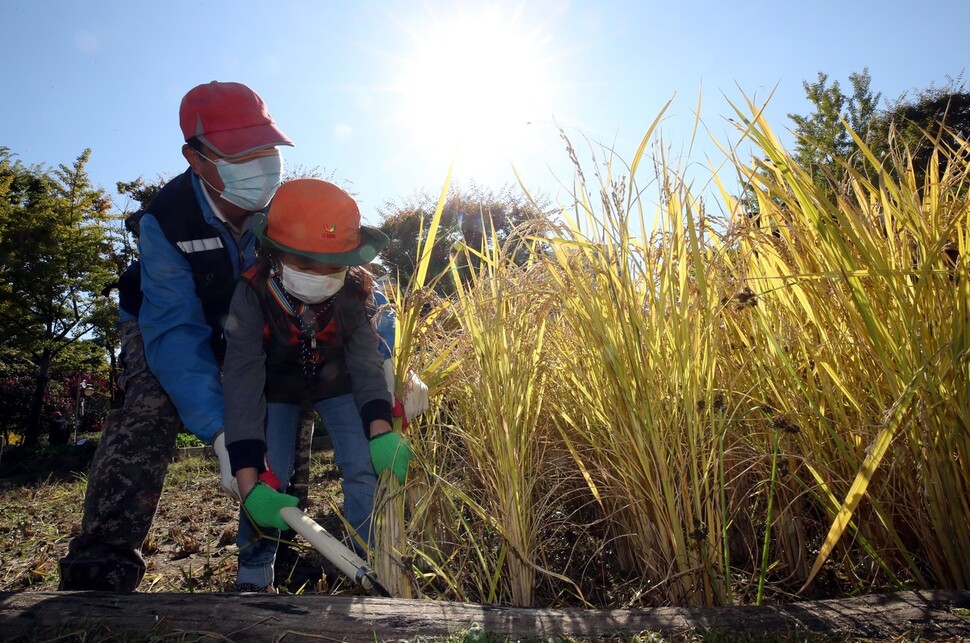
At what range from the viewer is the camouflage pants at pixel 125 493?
2.16 m

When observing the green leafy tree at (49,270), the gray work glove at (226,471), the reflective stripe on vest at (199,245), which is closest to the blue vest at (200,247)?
the reflective stripe on vest at (199,245)

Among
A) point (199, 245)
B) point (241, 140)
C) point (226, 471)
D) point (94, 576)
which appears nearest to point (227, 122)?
point (241, 140)

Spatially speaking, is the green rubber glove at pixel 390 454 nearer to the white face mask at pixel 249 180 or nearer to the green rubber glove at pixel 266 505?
the green rubber glove at pixel 266 505

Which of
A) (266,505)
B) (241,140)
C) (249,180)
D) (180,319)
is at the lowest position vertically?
(266,505)

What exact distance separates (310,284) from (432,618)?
119cm

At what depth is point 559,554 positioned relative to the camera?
2.36 meters

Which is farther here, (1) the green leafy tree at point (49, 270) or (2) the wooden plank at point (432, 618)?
(1) the green leafy tree at point (49, 270)

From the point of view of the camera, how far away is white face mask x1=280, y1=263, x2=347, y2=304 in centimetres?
226

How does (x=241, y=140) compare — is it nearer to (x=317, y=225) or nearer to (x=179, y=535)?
(x=317, y=225)

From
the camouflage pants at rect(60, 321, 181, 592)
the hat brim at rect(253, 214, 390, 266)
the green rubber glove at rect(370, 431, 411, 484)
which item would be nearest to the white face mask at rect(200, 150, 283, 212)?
the hat brim at rect(253, 214, 390, 266)

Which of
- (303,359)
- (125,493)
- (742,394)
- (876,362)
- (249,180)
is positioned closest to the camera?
(876,362)

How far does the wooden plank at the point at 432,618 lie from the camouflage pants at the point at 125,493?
1.40ft

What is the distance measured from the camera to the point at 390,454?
7.37 feet

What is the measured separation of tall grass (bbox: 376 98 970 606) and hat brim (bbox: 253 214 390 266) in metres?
0.39
